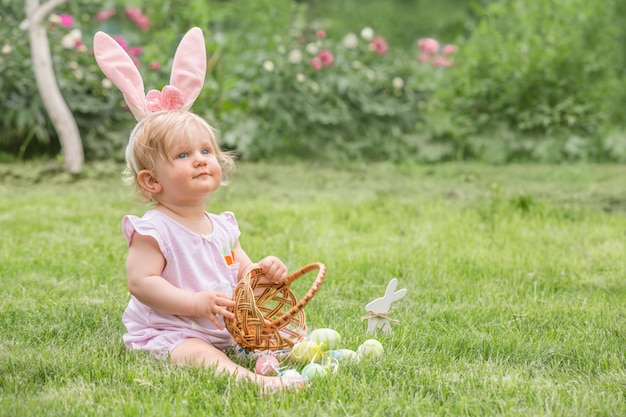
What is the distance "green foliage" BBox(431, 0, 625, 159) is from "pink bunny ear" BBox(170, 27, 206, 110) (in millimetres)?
4807

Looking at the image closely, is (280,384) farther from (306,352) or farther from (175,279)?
(175,279)

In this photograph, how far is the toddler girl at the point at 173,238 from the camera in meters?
2.40

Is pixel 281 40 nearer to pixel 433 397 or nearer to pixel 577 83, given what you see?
pixel 577 83

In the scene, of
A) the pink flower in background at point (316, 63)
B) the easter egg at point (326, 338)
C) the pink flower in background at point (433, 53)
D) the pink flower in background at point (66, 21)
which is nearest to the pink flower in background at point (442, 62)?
the pink flower in background at point (433, 53)

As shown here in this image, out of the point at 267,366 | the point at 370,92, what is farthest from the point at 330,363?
the point at 370,92

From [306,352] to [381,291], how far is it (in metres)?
1.00

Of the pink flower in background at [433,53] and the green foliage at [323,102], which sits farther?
the pink flower in background at [433,53]

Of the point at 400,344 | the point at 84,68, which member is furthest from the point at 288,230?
the point at 84,68

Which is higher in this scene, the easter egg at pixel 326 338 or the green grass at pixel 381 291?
the easter egg at pixel 326 338

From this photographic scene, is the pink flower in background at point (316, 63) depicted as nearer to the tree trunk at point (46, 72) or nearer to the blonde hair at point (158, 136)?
the tree trunk at point (46, 72)

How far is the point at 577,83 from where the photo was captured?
737 centimetres

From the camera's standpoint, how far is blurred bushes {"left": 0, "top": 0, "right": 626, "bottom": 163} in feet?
22.0

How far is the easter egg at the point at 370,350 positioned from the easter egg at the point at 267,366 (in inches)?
9.9

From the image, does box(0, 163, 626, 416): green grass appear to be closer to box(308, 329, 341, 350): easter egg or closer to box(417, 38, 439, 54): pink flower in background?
box(308, 329, 341, 350): easter egg
